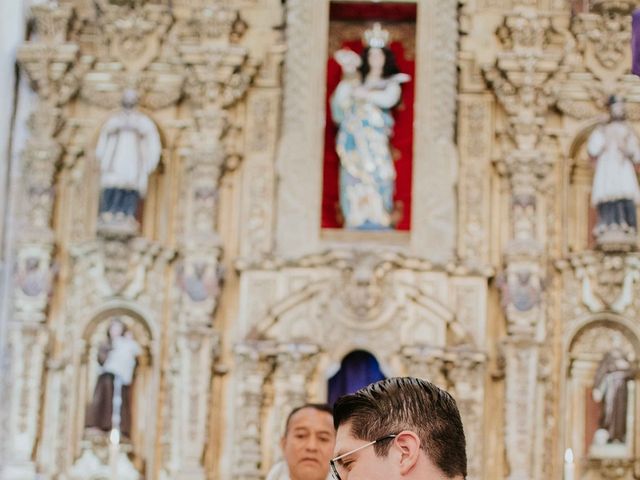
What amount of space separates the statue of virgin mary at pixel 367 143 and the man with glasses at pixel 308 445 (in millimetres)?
7004

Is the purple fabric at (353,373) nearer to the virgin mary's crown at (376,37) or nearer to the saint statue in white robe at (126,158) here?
the saint statue in white robe at (126,158)

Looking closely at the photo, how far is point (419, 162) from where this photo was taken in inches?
562

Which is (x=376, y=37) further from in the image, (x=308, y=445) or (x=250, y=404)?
(x=308, y=445)

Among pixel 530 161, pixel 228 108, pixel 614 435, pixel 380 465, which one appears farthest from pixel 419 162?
pixel 380 465

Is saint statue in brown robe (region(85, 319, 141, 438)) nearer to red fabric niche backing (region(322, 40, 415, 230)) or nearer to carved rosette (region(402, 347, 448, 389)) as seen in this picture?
red fabric niche backing (region(322, 40, 415, 230))

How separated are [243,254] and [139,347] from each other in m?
1.32

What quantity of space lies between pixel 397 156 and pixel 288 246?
1.44 metres

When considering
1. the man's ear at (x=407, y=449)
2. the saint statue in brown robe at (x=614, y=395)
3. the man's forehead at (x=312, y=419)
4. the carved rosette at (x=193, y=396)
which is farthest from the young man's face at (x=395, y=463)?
the saint statue in brown robe at (x=614, y=395)

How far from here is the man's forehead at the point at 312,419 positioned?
704cm

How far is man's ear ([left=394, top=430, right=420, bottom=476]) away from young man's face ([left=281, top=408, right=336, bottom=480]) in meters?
3.36

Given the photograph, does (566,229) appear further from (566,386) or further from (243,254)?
(243,254)

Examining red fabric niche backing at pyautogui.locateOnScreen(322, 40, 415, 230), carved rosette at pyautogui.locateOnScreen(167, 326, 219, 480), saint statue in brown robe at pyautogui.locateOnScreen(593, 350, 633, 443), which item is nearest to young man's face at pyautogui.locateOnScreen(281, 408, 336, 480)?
carved rosette at pyautogui.locateOnScreen(167, 326, 219, 480)

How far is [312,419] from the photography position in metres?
7.07

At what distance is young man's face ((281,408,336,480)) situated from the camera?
661cm
